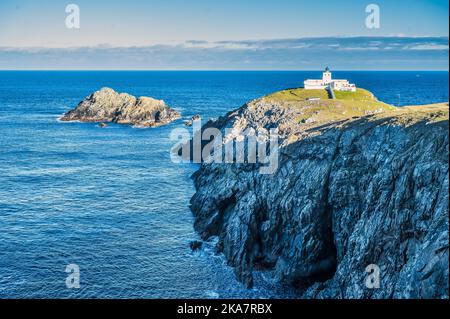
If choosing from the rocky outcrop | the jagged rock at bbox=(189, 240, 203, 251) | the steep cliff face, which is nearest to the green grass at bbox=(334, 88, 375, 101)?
the steep cliff face

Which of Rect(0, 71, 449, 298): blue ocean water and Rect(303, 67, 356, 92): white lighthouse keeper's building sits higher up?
Rect(303, 67, 356, 92): white lighthouse keeper's building

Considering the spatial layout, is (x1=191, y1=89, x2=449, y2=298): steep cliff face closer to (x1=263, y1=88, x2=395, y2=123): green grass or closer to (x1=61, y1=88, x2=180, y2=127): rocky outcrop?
(x1=263, y1=88, x2=395, y2=123): green grass

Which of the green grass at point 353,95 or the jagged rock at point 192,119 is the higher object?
the green grass at point 353,95

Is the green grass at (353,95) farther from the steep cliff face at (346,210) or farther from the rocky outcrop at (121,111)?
the rocky outcrop at (121,111)

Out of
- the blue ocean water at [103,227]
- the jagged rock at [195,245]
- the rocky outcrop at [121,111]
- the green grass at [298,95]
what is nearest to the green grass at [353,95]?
the green grass at [298,95]
